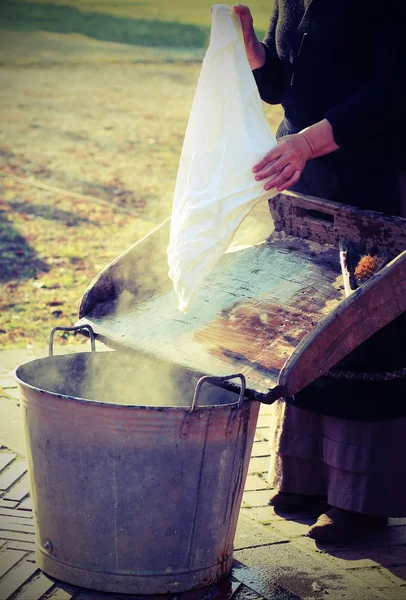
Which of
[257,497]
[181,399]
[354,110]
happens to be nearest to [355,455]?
[257,497]

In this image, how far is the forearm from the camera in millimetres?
2686

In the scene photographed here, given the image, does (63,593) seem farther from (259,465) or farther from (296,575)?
(259,465)

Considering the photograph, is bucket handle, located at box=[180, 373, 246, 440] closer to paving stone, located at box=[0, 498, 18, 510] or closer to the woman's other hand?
paving stone, located at box=[0, 498, 18, 510]

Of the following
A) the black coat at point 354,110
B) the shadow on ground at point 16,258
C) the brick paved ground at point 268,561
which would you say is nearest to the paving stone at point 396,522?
the brick paved ground at point 268,561

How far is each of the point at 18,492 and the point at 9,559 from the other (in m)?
0.55

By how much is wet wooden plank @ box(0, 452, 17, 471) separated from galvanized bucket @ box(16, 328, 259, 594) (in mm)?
906

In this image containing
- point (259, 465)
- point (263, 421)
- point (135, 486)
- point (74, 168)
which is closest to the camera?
point (135, 486)

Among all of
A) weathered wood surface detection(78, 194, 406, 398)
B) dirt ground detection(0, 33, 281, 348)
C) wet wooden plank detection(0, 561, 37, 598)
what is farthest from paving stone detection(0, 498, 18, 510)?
dirt ground detection(0, 33, 281, 348)

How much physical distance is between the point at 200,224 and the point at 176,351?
0.42m

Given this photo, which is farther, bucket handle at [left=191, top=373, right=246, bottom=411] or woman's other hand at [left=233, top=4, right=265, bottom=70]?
woman's other hand at [left=233, top=4, right=265, bottom=70]

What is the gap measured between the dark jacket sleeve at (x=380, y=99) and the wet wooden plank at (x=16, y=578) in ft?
5.78

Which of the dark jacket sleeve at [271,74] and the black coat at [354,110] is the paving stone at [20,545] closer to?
the black coat at [354,110]

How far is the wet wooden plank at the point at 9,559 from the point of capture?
9.14 ft

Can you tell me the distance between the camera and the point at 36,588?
105 inches
